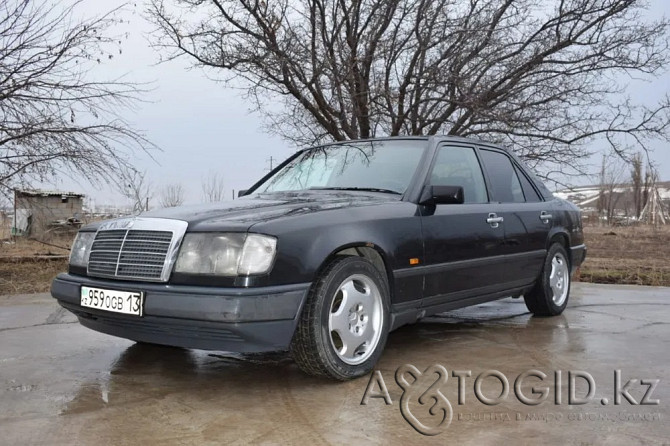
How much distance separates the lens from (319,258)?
127 inches

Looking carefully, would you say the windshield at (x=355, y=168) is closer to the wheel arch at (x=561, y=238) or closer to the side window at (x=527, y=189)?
the side window at (x=527, y=189)

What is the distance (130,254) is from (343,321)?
1.20 metres

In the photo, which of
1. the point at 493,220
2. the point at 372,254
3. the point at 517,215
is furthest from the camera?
the point at 517,215

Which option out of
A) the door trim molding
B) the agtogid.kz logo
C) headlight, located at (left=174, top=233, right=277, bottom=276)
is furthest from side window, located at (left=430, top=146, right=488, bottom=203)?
headlight, located at (left=174, top=233, right=277, bottom=276)

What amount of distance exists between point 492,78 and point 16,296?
24.4 ft

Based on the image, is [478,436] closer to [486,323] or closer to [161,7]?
[486,323]

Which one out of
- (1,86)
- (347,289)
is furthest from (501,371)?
(1,86)

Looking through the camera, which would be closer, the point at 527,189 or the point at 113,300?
the point at 113,300

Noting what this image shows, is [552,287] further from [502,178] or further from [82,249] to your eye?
[82,249]

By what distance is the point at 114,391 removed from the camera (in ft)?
10.6


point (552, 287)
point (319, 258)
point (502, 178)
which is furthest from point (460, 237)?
point (552, 287)

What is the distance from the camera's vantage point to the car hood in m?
3.22

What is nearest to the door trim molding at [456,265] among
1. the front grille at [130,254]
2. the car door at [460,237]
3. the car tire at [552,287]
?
the car door at [460,237]

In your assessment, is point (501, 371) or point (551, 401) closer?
point (551, 401)
